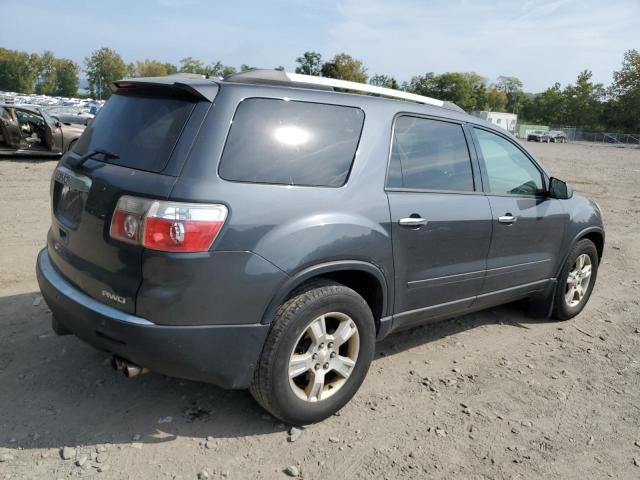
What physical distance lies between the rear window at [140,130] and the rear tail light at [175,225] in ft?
0.78

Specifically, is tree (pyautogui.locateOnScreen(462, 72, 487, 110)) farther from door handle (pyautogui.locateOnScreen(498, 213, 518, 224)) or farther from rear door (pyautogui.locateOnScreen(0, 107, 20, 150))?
door handle (pyautogui.locateOnScreen(498, 213, 518, 224))

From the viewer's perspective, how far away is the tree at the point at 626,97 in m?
82.1

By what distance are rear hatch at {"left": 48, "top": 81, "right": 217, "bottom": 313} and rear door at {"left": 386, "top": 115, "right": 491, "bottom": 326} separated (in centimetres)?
130

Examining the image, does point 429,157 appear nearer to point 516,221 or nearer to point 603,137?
point 516,221

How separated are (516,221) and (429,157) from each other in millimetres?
1012

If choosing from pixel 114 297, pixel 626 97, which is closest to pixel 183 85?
pixel 114 297

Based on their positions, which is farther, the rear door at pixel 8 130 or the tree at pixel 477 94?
the tree at pixel 477 94

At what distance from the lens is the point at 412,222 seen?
3.35m

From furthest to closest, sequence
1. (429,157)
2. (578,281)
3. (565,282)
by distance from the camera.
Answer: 1. (578,281)
2. (565,282)
3. (429,157)

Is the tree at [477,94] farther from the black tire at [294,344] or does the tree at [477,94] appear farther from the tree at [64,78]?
the black tire at [294,344]

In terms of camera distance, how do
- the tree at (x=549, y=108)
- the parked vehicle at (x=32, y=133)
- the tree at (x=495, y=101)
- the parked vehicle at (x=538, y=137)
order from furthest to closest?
the tree at (x=495, y=101) < the tree at (x=549, y=108) < the parked vehicle at (x=538, y=137) < the parked vehicle at (x=32, y=133)

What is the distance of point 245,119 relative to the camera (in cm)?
278

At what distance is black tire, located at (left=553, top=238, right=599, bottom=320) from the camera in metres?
4.89

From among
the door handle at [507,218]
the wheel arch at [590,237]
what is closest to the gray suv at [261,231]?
the door handle at [507,218]
